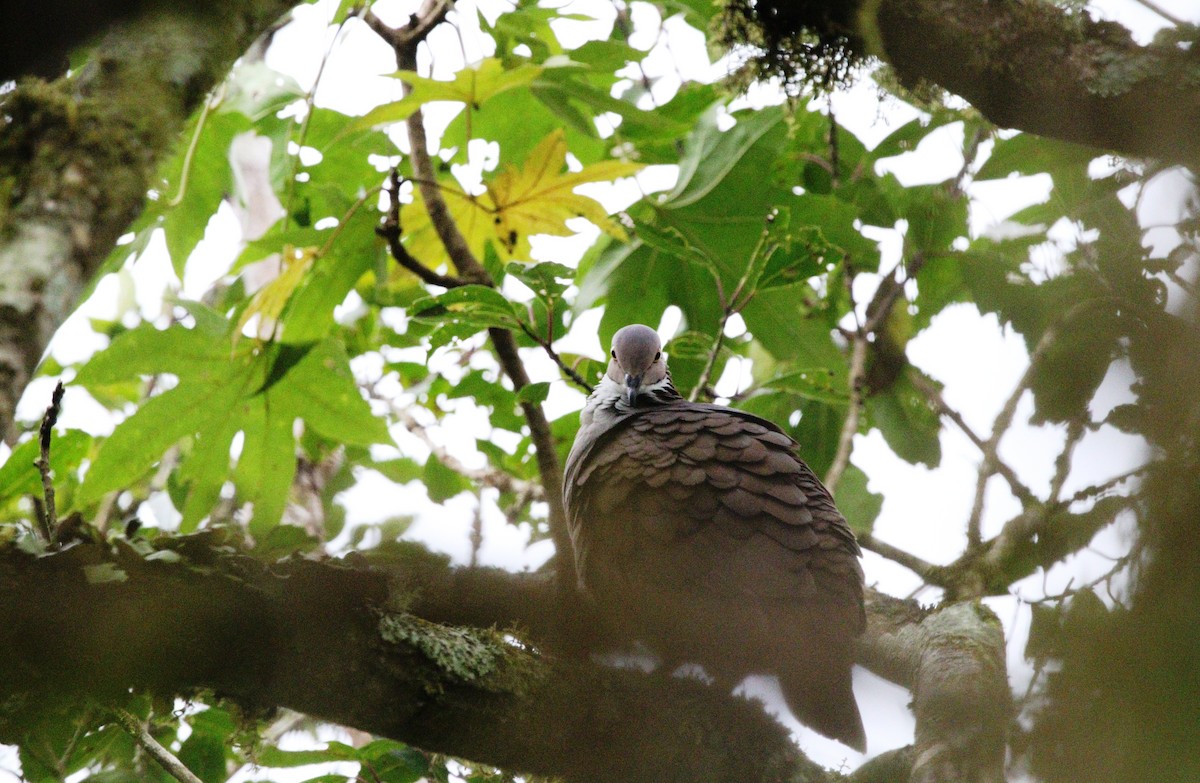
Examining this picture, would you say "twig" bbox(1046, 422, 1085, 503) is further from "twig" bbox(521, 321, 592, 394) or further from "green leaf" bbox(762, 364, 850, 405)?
"twig" bbox(521, 321, 592, 394)

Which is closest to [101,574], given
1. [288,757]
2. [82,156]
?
[82,156]

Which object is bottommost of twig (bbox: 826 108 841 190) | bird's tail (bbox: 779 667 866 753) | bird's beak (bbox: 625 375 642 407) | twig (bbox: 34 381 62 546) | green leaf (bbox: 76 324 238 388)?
twig (bbox: 34 381 62 546)

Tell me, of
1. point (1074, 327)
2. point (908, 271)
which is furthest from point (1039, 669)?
point (908, 271)

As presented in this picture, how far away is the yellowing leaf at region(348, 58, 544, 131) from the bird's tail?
2.04m

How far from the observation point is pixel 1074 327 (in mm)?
1575

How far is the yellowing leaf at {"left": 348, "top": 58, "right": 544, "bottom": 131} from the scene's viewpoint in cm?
289

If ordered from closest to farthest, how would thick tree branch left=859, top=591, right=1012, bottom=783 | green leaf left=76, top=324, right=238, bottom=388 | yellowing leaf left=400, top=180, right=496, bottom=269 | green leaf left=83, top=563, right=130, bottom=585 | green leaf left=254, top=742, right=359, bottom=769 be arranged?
1. thick tree branch left=859, top=591, right=1012, bottom=783
2. green leaf left=83, top=563, right=130, bottom=585
3. green leaf left=254, top=742, right=359, bottom=769
4. green leaf left=76, top=324, right=238, bottom=388
5. yellowing leaf left=400, top=180, right=496, bottom=269

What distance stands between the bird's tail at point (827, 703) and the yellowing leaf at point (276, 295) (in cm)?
210

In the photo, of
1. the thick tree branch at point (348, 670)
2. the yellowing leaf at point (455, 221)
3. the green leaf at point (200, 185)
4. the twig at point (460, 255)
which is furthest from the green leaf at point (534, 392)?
the green leaf at point (200, 185)

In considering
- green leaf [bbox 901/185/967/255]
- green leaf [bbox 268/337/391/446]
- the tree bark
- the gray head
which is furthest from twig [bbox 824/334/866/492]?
green leaf [bbox 268/337/391/446]

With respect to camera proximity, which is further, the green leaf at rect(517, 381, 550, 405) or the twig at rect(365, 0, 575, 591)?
the twig at rect(365, 0, 575, 591)

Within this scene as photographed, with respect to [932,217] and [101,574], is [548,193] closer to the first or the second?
[932,217]

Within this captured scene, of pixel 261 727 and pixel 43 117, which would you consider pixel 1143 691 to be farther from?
pixel 261 727

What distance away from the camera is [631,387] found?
3.40 meters
